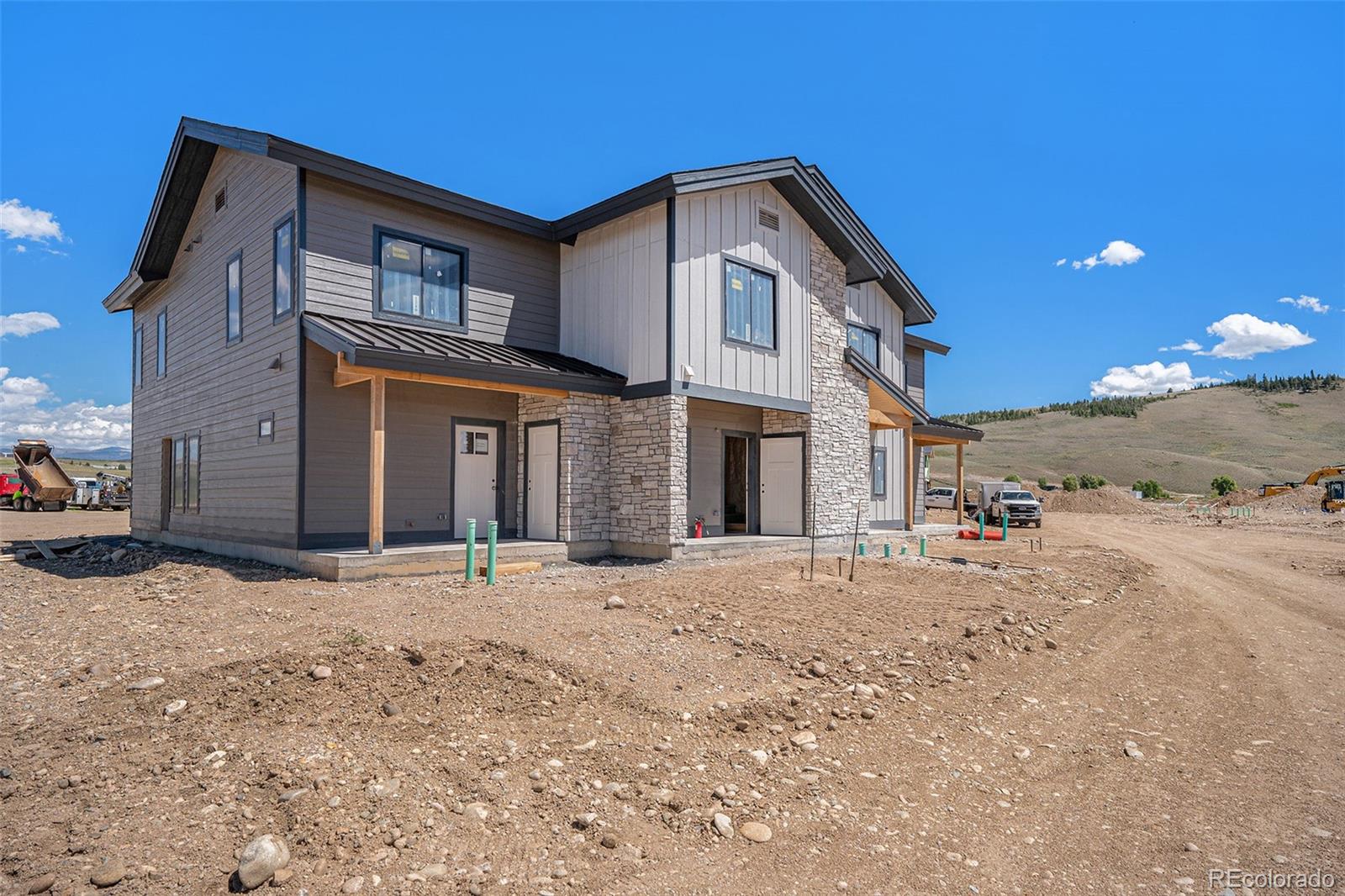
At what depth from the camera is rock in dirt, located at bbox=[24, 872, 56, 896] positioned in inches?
131

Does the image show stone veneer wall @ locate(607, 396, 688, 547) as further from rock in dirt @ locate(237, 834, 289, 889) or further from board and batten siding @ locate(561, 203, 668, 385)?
rock in dirt @ locate(237, 834, 289, 889)

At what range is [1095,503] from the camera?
4206cm

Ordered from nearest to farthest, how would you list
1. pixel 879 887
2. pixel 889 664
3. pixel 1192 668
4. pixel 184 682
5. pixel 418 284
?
pixel 879 887, pixel 184 682, pixel 889 664, pixel 1192 668, pixel 418 284

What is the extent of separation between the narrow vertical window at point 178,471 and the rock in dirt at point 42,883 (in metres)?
15.6

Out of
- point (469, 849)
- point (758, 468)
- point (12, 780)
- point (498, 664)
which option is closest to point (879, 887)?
point (469, 849)

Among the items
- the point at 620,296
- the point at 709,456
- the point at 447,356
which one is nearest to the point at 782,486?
the point at 709,456

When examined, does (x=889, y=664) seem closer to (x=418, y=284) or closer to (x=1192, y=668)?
(x=1192, y=668)

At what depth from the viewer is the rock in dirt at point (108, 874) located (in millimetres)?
3365

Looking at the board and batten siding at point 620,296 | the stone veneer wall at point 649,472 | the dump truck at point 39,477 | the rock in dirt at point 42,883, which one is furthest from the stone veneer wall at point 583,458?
the dump truck at point 39,477

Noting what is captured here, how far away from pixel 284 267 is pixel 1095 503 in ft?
137

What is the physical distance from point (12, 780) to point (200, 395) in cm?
1367

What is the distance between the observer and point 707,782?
4.40 meters

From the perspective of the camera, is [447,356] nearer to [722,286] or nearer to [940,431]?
[722,286]

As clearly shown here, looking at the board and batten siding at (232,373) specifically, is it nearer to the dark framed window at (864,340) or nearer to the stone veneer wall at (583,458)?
the stone veneer wall at (583,458)
